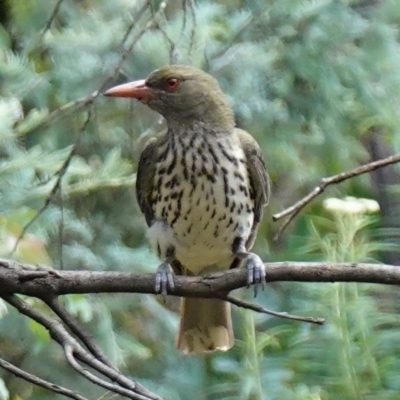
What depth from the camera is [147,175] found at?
8.52ft

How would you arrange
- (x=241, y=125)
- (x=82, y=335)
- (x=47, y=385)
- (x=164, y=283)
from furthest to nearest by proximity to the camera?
(x=241, y=125) < (x=164, y=283) < (x=82, y=335) < (x=47, y=385)

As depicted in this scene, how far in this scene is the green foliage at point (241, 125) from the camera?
9.32 feet

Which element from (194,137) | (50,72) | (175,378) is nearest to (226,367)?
(175,378)

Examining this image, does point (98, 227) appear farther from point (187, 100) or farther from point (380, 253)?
point (380, 253)

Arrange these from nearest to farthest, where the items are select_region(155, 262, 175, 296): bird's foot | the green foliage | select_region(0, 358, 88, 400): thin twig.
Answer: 1. select_region(0, 358, 88, 400): thin twig
2. select_region(155, 262, 175, 296): bird's foot
3. the green foliage

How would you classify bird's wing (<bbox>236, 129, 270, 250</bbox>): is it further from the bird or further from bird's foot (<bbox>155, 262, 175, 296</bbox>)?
bird's foot (<bbox>155, 262, 175, 296</bbox>)

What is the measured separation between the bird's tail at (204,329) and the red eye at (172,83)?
594 mm

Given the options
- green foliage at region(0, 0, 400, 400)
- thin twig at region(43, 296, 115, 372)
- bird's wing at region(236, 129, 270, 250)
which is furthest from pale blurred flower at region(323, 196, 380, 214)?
thin twig at region(43, 296, 115, 372)

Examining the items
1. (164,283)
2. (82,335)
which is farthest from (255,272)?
(82,335)

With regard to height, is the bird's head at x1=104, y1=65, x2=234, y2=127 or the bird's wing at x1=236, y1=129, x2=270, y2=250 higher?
the bird's head at x1=104, y1=65, x2=234, y2=127

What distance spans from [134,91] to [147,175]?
0.82 ft

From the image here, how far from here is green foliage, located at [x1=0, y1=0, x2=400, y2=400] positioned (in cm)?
284

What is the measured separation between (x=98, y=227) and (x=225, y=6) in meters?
0.98

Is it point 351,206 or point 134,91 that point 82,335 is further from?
point 351,206
